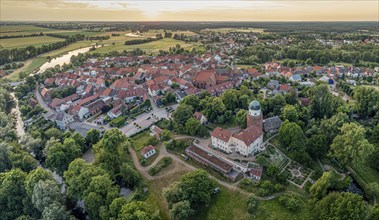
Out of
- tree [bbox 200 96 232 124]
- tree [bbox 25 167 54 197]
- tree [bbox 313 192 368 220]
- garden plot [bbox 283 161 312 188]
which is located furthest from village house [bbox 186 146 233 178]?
tree [bbox 25 167 54 197]

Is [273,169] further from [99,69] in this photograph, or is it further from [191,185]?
[99,69]

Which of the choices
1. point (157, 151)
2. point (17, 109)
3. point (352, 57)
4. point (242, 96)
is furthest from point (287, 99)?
point (17, 109)

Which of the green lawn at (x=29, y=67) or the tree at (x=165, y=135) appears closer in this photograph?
the tree at (x=165, y=135)

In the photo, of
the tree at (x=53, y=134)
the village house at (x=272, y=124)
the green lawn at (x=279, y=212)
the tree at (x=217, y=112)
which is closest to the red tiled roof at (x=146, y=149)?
the tree at (x=217, y=112)

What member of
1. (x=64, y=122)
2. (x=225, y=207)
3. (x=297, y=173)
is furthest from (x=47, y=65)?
(x=297, y=173)

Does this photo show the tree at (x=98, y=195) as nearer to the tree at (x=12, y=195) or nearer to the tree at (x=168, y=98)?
the tree at (x=12, y=195)
